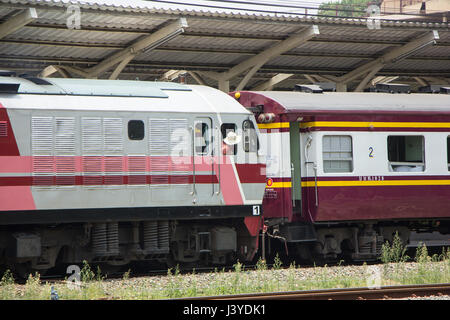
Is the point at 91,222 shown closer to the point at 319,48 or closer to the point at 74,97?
the point at 74,97

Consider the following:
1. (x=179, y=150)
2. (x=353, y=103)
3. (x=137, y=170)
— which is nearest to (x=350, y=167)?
(x=353, y=103)

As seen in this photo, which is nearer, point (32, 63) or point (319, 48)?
point (32, 63)

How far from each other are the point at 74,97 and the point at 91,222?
2.66 metres

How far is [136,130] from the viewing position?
15.1m

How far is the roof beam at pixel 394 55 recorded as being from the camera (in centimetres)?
2366

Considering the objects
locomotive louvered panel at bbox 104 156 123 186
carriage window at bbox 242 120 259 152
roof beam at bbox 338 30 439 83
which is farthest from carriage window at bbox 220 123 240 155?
roof beam at bbox 338 30 439 83

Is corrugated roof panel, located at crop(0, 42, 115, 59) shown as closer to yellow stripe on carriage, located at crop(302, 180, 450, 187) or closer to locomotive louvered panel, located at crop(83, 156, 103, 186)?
locomotive louvered panel, located at crop(83, 156, 103, 186)

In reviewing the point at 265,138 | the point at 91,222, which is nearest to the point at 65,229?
the point at 91,222

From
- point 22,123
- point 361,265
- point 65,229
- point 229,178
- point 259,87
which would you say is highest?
point 259,87

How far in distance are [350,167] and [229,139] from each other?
11.1ft

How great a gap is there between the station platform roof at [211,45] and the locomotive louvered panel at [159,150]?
4688 millimetres

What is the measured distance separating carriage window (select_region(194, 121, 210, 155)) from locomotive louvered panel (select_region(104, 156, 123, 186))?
1.80 meters

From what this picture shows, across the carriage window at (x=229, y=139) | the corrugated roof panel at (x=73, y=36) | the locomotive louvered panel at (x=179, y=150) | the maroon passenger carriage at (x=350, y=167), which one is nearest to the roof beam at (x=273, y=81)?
the corrugated roof panel at (x=73, y=36)
